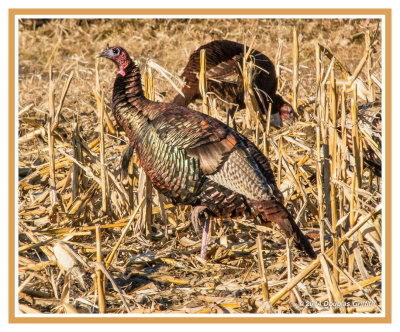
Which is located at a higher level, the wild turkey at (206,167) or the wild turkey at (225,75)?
the wild turkey at (225,75)

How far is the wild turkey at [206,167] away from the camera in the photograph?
3734 millimetres

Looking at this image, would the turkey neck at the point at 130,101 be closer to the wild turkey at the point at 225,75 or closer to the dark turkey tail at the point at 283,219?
the dark turkey tail at the point at 283,219

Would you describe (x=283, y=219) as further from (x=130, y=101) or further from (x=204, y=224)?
(x=130, y=101)

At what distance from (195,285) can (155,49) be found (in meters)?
6.33

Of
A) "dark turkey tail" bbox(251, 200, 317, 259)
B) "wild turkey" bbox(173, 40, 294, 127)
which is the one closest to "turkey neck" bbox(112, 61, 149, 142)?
"dark turkey tail" bbox(251, 200, 317, 259)

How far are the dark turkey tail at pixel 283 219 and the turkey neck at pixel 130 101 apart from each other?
99 cm

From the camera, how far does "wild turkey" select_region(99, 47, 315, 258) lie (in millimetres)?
3734

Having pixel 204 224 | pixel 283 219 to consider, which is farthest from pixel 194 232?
pixel 283 219

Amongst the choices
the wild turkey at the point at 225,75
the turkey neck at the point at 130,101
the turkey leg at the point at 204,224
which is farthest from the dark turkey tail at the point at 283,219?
the wild turkey at the point at 225,75

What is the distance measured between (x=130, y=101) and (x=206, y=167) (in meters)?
0.78

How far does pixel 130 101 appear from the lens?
13.6ft

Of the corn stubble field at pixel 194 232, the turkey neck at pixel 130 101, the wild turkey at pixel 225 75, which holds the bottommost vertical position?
the corn stubble field at pixel 194 232

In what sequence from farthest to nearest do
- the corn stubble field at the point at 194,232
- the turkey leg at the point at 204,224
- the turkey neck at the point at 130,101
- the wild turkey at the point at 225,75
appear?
the wild turkey at the point at 225,75 → the turkey neck at the point at 130,101 → the turkey leg at the point at 204,224 → the corn stubble field at the point at 194,232

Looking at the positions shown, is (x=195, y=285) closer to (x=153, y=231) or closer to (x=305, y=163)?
(x=153, y=231)
